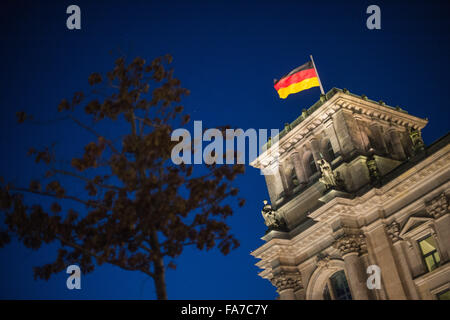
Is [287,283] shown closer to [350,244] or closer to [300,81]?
[350,244]

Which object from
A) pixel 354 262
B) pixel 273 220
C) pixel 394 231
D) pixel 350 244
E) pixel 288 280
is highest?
pixel 273 220

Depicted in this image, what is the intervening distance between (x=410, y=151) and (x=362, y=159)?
8.09 metres

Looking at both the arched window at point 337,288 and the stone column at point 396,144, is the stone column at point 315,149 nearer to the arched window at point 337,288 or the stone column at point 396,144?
the stone column at point 396,144

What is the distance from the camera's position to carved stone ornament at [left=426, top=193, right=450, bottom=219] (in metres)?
35.1

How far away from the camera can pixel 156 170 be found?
2078cm

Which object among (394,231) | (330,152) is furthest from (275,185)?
(394,231)

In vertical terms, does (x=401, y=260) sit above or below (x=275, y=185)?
below

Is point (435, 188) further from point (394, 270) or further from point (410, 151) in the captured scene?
point (410, 151)

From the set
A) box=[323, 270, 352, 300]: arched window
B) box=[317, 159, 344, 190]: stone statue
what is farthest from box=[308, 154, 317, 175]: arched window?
box=[323, 270, 352, 300]: arched window

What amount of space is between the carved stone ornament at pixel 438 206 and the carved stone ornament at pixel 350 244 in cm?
533

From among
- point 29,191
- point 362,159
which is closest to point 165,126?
point 29,191

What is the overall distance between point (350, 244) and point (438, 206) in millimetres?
6446

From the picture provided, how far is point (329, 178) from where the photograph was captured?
136ft

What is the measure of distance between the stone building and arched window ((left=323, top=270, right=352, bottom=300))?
7cm
